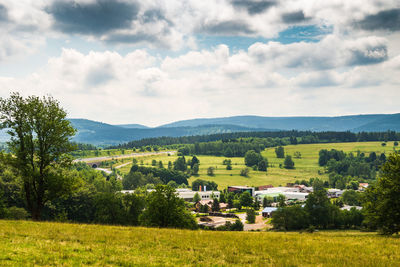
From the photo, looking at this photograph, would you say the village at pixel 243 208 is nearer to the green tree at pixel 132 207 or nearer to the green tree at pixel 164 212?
the green tree at pixel 132 207

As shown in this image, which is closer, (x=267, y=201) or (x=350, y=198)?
(x=350, y=198)

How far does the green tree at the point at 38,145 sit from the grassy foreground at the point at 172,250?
11.0m

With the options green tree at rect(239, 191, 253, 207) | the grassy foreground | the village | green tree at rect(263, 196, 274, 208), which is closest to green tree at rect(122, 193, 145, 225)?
the grassy foreground

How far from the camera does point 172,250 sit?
710 inches

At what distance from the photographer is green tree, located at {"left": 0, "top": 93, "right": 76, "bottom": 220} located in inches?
1267

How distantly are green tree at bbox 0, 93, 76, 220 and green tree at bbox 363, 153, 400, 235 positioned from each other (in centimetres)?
3211

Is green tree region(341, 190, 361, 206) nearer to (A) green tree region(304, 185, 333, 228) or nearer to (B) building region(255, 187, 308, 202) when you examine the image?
(B) building region(255, 187, 308, 202)

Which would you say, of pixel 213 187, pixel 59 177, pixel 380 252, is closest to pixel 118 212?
pixel 59 177

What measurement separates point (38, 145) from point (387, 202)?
36.7m

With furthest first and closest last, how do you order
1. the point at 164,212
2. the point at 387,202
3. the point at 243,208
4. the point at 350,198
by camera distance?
the point at 243,208, the point at 350,198, the point at 164,212, the point at 387,202

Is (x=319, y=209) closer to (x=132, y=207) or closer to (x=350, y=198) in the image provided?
(x=132, y=207)

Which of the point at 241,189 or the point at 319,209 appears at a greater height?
the point at 319,209

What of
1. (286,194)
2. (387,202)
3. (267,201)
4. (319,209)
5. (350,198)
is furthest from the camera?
(286,194)

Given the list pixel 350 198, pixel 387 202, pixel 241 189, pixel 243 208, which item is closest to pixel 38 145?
pixel 387 202
